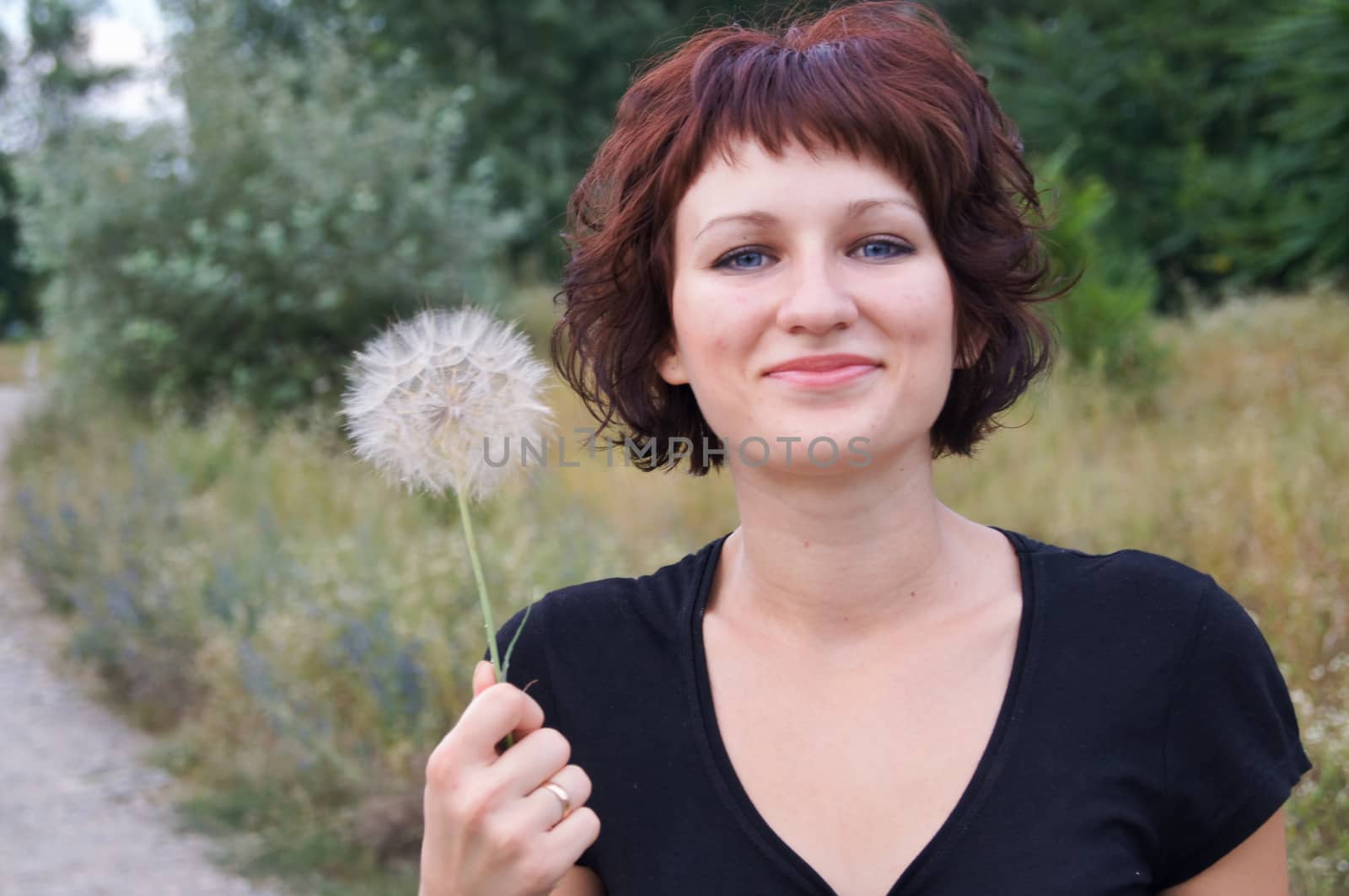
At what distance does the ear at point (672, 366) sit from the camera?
178 centimetres

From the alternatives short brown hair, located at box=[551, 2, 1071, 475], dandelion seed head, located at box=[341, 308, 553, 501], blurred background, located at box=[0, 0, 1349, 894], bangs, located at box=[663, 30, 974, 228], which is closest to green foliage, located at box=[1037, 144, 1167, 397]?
blurred background, located at box=[0, 0, 1349, 894]

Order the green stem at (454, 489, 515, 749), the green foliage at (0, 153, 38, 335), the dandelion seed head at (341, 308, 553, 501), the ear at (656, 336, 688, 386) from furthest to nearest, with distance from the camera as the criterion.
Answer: the green foliage at (0, 153, 38, 335)
the ear at (656, 336, 688, 386)
the dandelion seed head at (341, 308, 553, 501)
the green stem at (454, 489, 515, 749)

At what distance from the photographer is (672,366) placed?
1.80 meters

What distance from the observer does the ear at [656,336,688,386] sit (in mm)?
1778

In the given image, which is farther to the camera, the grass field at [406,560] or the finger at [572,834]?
the grass field at [406,560]

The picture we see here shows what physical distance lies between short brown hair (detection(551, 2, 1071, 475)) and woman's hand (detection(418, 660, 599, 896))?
0.69m

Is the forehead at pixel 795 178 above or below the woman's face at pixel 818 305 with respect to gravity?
above

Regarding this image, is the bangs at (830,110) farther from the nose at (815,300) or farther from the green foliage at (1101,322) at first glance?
the green foliage at (1101,322)

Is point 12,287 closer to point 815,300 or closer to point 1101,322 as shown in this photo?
point 1101,322

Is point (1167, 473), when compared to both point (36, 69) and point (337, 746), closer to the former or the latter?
point (337, 746)

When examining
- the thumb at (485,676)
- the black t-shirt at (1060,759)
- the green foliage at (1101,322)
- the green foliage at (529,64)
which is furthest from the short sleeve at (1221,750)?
the green foliage at (529,64)

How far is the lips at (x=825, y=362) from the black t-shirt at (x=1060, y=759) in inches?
15.3

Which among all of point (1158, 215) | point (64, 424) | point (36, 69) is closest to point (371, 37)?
point (64, 424)

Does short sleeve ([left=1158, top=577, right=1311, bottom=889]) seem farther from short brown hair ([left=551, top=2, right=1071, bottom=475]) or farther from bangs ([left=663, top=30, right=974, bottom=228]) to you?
bangs ([left=663, top=30, right=974, bottom=228])
